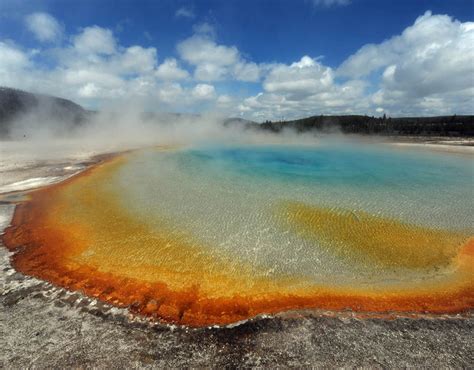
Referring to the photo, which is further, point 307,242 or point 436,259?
point 307,242

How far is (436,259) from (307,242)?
3.05 m

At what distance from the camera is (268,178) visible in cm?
1457

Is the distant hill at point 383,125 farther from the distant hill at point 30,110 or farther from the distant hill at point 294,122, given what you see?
the distant hill at point 30,110

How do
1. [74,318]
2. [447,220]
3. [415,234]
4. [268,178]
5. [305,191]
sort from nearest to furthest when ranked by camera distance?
[74,318] → [415,234] → [447,220] → [305,191] → [268,178]

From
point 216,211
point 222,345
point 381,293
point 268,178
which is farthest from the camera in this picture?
point 268,178

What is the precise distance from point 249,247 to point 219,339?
2.98 m

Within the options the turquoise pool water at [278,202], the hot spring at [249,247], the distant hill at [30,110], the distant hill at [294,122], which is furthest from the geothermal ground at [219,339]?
the distant hill at [30,110]

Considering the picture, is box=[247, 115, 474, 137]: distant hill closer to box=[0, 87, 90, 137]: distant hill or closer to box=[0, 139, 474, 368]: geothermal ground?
box=[0, 87, 90, 137]: distant hill

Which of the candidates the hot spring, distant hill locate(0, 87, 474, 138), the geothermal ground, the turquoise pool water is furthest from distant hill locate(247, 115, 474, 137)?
the geothermal ground

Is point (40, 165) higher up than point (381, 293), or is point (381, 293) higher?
point (40, 165)

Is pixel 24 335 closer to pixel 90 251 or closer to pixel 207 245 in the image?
pixel 90 251

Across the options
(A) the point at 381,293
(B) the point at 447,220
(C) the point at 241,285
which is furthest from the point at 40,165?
(B) the point at 447,220

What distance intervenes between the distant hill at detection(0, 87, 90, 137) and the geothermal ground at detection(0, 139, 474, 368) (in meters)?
56.6

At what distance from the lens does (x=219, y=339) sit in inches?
151
